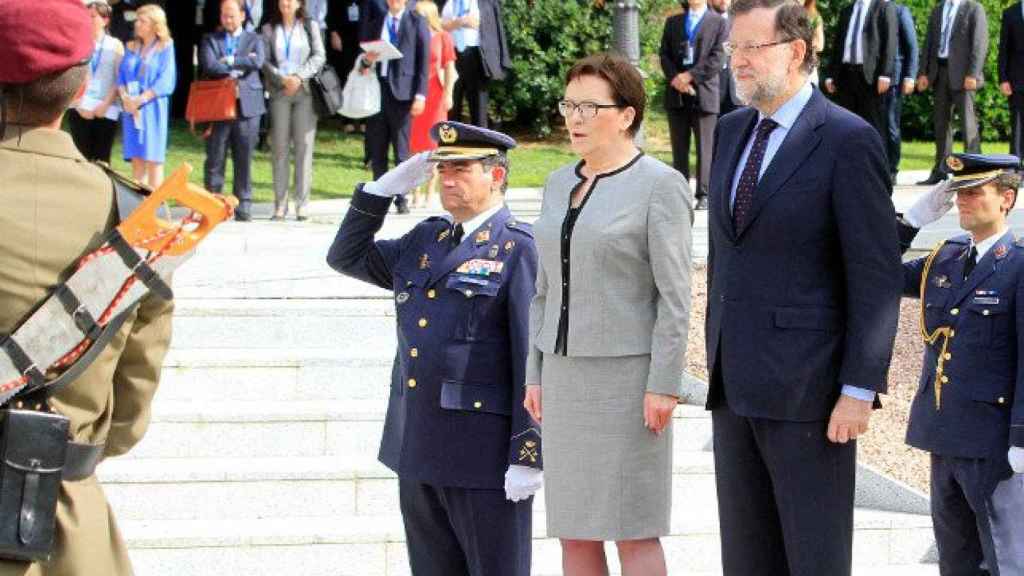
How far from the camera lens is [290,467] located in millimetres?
7500

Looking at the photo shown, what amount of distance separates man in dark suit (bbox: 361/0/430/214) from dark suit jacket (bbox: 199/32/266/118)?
853 millimetres

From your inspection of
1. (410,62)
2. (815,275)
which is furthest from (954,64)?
(815,275)

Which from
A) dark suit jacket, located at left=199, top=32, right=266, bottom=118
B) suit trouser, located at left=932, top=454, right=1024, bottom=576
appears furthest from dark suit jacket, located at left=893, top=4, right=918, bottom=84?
suit trouser, located at left=932, top=454, right=1024, bottom=576

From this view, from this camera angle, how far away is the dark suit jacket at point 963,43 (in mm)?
16938

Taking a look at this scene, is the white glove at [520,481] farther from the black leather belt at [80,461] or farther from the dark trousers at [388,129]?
the dark trousers at [388,129]

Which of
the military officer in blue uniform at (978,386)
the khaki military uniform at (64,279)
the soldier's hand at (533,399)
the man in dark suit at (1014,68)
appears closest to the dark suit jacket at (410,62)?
the man in dark suit at (1014,68)

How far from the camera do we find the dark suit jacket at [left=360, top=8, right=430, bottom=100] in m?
14.2

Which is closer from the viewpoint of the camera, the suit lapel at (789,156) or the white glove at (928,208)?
the suit lapel at (789,156)

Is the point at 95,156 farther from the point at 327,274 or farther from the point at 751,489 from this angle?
the point at 751,489

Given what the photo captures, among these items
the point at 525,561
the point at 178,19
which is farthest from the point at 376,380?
the point at 178,19

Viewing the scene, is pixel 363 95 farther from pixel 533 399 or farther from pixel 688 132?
pixel 533 399

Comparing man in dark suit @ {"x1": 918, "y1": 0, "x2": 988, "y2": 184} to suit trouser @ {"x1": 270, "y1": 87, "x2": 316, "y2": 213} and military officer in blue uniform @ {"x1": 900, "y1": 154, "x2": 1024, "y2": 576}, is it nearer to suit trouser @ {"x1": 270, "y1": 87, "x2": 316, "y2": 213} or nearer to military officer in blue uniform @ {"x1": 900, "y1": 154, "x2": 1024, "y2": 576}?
suit trouser @ {"x1": 270, "y1": 87, "x2": 316, "y2": 213}

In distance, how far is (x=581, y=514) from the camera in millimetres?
5359

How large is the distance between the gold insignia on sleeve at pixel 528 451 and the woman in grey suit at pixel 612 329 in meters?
0.07
